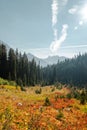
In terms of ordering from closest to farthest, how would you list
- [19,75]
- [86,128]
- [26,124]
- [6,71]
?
[26,124], [86,128], [6,71], [19,75]

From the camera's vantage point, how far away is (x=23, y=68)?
105 metres

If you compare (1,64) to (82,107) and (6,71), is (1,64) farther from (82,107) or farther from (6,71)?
(82,107)

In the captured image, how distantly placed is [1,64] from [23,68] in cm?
1927

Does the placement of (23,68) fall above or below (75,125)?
below

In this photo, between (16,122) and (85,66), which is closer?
(16,122)

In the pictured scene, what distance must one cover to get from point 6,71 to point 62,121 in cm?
7011

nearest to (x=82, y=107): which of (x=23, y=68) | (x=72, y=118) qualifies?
(x=72, y=118)

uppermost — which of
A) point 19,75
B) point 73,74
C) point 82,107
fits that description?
point 82,107

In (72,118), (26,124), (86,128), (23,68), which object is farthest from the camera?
(23,68)

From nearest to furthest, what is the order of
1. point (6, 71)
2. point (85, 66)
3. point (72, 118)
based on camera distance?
point (72, 118)
point (6, 71)
point (85, 66)

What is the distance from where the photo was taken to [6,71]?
87.2 m

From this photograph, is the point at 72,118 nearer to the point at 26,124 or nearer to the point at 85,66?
the point at 26,124

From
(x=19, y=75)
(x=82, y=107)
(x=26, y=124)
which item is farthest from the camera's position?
(x=19, y=75)

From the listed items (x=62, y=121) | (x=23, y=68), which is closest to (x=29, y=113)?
(x=62, y=121)
